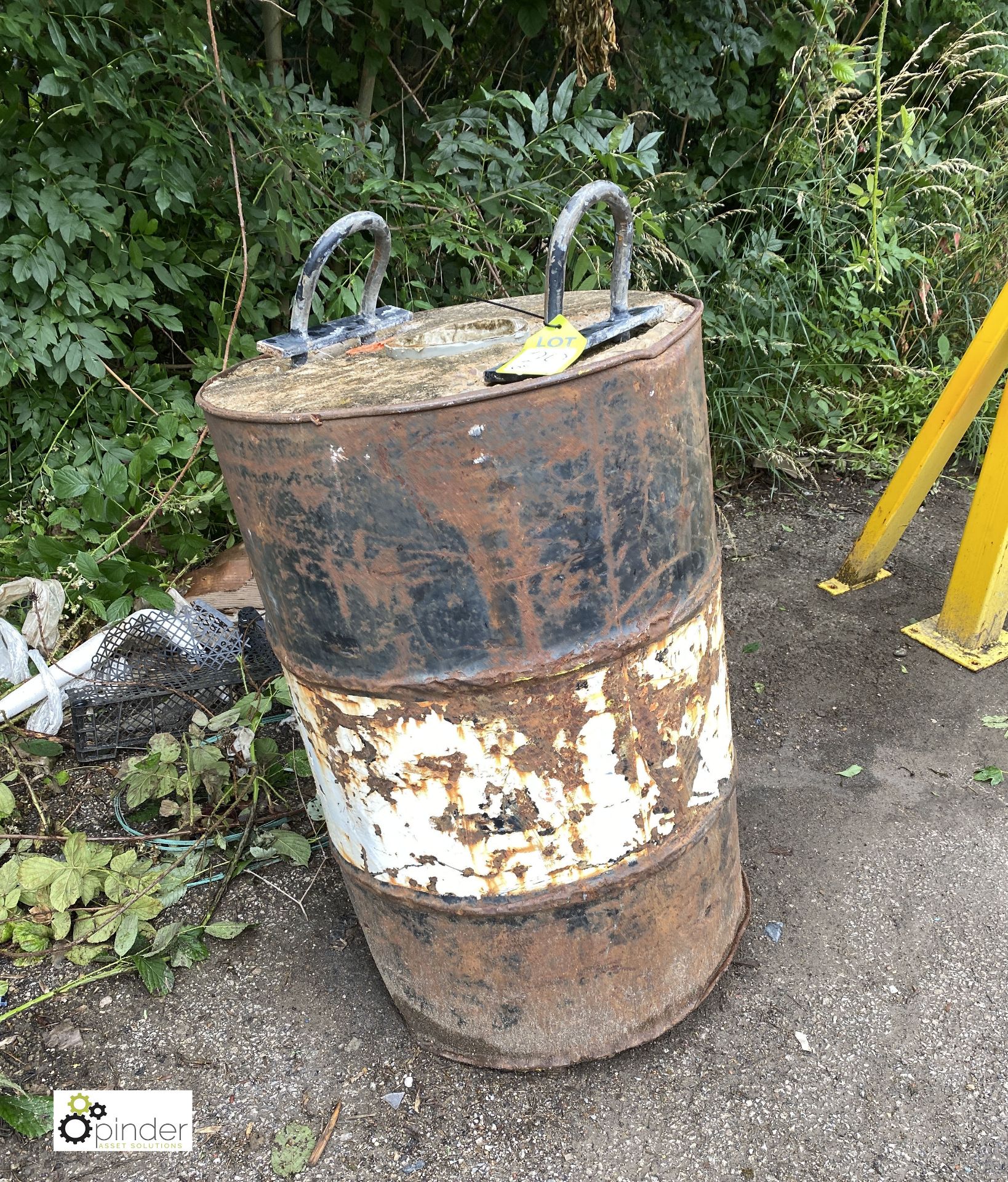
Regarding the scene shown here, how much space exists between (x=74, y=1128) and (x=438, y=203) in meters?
2.58

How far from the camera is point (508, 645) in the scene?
125cm

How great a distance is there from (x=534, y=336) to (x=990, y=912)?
5.30ft

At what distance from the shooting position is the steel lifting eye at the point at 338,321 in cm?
134

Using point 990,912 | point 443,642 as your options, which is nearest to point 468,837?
point 443,642

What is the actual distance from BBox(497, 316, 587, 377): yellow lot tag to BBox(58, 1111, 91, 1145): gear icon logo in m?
1.59

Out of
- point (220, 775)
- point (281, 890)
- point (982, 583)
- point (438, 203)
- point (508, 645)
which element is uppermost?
point (438, 203)

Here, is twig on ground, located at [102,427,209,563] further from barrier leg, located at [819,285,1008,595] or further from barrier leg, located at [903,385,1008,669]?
barrier leg, located at [903,385,1008,669]

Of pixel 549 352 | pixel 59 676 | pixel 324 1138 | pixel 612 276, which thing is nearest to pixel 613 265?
pixel 612 276

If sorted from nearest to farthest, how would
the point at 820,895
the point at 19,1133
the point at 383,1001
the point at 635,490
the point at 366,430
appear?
the point at 366,430, the point at 635,490, the point at 19,1133, the point at 383,1001, the point at 820,895

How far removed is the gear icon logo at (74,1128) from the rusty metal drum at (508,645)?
0.64 m

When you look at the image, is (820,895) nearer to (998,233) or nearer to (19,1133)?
(19,1133)

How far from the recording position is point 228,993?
188 cm

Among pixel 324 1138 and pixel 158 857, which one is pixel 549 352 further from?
pixel 158 857

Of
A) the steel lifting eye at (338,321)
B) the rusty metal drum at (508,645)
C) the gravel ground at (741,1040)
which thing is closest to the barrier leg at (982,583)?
the gravel ground at (741,1040)
